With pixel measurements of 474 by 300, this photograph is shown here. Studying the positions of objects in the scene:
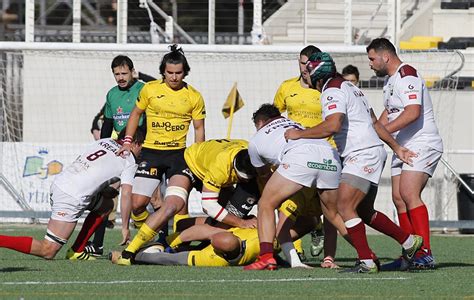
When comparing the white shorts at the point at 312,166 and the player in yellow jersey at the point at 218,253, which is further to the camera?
the player in yellow jersey at the point at 218,253

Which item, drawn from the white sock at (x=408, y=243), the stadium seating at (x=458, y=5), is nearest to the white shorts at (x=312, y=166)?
the white sock at (x=408, y=243)

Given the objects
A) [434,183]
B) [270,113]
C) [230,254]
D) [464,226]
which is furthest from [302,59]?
[434,183]

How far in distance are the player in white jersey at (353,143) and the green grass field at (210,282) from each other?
1.05 feet

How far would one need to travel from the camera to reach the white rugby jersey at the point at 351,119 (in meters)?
10.2

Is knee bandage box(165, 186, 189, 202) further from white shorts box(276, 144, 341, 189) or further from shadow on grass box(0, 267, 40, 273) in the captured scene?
shadow on grass box(0, 267, 40, 273)

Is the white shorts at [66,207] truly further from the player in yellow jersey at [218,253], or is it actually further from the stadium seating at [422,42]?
the stadium seating at [422,42]

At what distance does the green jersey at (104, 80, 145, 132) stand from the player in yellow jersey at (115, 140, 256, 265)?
2.26 m

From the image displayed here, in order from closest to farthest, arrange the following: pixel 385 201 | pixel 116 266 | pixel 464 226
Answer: pixel 116 266
pixel 464 226
pixel 385 201

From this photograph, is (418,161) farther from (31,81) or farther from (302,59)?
(31,81)

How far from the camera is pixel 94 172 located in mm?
11484

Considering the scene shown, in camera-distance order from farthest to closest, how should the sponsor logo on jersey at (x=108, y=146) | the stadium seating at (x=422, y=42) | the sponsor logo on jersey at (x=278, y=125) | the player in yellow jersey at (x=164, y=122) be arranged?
the stadium seating at (x=422, y=42), the player in yellow jersey at (x=164, y=122), the sponsor logo on jersey at (x=108, y=146), the sponsor logo on jersey at (x=278, y=125)

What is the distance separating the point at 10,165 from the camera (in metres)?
19.3

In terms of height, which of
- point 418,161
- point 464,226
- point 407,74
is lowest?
point 464,226

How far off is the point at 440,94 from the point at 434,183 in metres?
1.43
